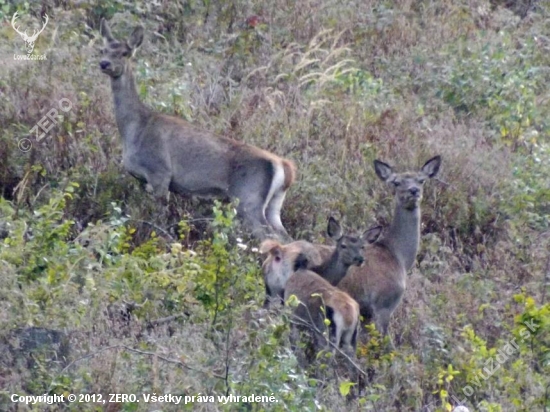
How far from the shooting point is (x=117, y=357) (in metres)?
7.50

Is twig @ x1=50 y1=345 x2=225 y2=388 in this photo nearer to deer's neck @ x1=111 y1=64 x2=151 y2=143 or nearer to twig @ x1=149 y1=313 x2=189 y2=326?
twig @ x1=149 y1=313 x2=189 y2=326

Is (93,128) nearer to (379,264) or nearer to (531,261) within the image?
(379,264)

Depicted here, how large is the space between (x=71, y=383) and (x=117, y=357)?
0.41m

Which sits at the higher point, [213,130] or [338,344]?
[338,344]

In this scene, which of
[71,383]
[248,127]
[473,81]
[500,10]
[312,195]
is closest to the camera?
[71,383]

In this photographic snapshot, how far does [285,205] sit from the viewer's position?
36.8ft

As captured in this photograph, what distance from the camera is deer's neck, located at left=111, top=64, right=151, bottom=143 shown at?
11.3m

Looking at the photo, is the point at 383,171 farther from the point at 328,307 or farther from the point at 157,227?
the point at 328,307

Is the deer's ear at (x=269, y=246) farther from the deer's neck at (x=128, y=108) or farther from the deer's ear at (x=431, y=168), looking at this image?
the deer's neck at (x=128, y=108)

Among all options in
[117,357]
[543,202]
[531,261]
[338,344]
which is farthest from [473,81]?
[117,357]

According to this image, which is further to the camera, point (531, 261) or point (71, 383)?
point (531, 261)

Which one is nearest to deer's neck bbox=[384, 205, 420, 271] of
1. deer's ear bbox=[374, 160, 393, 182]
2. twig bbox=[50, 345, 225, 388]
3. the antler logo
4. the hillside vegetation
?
the hillside vegetation

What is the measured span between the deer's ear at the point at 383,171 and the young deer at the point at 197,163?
791mm

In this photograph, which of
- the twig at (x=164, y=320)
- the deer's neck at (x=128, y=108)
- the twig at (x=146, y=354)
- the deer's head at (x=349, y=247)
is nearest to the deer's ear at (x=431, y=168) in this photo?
the deer's head at (x=349, y=247)
